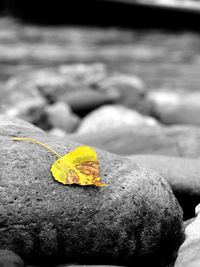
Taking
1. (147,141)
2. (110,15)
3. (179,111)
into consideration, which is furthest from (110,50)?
(147,141)

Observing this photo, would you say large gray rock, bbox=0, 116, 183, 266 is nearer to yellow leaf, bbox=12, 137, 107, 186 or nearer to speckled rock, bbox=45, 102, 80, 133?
yellow leaf, bbox=12, 137, 107, 186

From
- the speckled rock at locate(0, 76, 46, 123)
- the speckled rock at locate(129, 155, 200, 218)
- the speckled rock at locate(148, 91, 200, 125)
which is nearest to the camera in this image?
the speckled rock at locate(129, 155, 200, 218)

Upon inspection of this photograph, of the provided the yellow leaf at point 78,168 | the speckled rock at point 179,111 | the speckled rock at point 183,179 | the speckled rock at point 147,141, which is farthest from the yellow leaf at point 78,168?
the speckled rock at point 179,111

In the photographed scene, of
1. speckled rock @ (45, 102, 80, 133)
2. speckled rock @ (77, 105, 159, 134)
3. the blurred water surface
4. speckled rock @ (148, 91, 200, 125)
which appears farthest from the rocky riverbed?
the blurred water surface

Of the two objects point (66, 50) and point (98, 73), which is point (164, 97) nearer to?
point (98, 73)

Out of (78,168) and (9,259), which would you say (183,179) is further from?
(9,259)

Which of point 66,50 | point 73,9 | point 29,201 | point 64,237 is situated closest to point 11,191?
point 29,201
